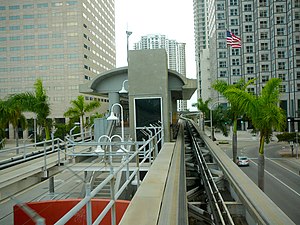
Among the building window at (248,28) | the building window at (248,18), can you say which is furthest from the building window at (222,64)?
the building window at (248,18)

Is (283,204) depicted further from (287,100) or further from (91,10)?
(91,10)

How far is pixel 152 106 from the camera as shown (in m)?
14.5

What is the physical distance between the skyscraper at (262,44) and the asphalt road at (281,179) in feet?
71.1

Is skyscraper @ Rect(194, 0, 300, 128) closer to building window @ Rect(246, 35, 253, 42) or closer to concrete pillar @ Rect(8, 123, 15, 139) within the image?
building window @ Rect(246, 35, 253, 42)

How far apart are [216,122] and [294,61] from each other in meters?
27.8

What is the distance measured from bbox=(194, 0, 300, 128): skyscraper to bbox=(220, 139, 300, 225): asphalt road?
21.7 meters

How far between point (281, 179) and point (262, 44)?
4380 cm

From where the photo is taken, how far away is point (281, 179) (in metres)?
25.4

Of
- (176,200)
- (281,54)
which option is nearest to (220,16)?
(281,54)

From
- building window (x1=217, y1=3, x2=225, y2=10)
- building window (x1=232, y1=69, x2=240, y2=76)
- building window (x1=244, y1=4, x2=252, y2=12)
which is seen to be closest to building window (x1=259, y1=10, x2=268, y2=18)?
building window (x1=244, y1=4, x2=252, y2=12)

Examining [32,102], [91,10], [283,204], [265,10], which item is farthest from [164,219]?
[91,10]

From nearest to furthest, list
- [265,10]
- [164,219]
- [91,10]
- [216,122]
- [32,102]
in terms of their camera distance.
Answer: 1. [164,219]
2. [32,102]
3. [216,122]
4. [265,10]
5. [91,10]

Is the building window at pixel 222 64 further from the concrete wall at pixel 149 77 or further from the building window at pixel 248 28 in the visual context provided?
the concrete wall at pixel 149 77

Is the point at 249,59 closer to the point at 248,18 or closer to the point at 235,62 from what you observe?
the point at 235,62
